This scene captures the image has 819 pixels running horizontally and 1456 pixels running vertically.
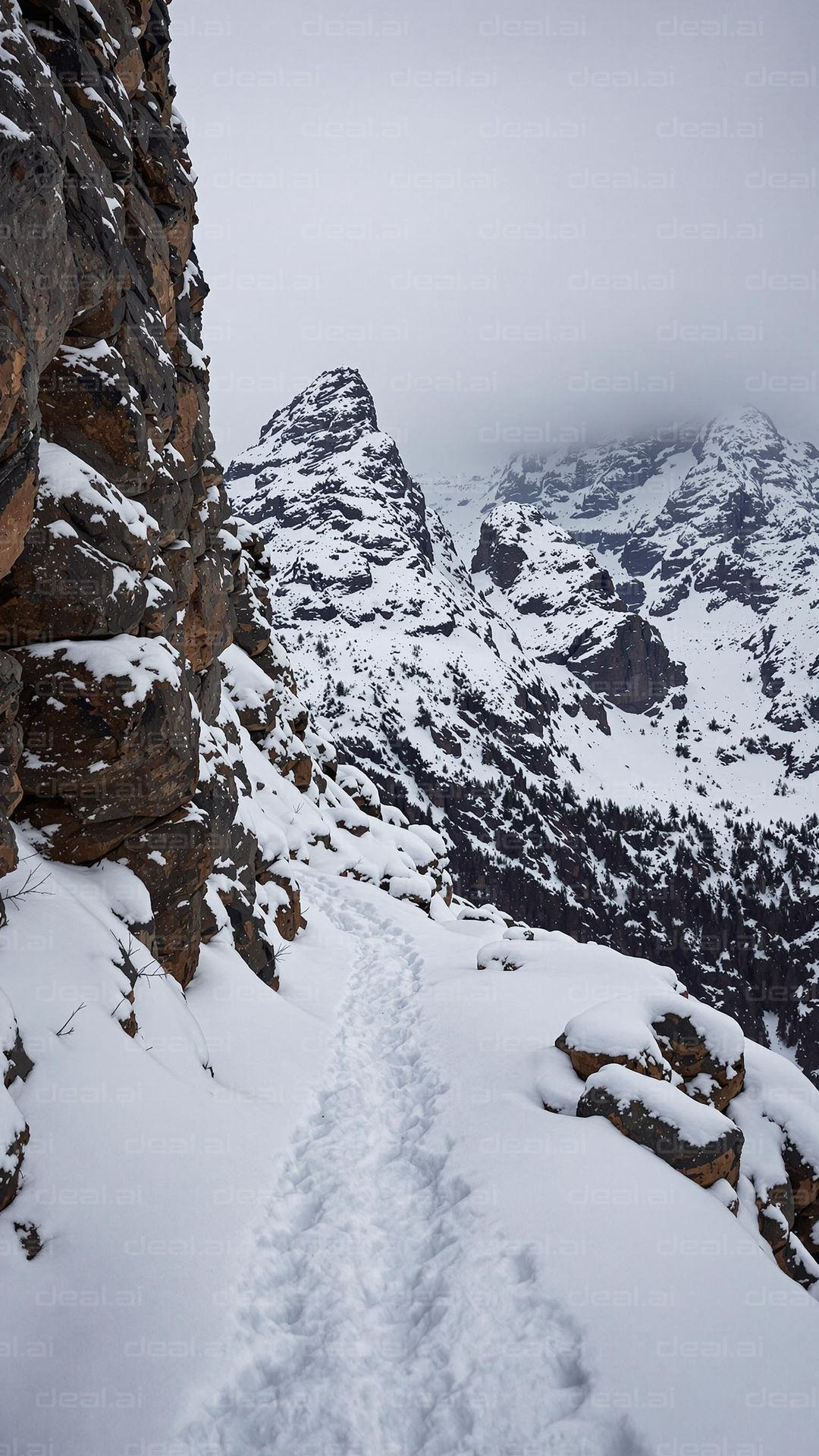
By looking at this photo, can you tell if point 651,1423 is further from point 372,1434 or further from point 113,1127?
point 113,1127

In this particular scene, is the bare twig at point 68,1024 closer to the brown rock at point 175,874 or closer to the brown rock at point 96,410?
the brown rock at point 175,874

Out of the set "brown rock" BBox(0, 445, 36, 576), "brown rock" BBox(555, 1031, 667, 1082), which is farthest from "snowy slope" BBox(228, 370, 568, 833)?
"brown rock" BBox(0, 445, 36, 576)

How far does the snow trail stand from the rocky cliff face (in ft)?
8.63

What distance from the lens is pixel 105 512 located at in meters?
9.20

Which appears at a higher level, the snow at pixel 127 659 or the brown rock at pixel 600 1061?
the snow at pixel 127 659

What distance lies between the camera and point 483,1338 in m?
5.59

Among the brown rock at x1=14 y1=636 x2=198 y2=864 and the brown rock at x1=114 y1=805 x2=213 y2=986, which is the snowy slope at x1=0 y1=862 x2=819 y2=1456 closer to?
the brown rock at x1=114 y1=805 x2=213 y2=986

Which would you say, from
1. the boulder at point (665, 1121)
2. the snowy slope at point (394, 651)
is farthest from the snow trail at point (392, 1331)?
the snowy slope at point (394, 651)

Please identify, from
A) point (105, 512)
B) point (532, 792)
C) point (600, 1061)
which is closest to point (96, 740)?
point (105, 512)

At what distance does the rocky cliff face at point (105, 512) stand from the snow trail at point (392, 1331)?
263 cm

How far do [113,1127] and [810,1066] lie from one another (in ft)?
413

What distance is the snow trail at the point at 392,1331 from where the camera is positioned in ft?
15.8

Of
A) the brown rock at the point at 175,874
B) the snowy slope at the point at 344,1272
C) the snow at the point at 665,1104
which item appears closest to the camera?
the snowy slope at the point at 344,1272

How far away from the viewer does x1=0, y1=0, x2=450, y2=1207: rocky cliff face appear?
6297 mm
